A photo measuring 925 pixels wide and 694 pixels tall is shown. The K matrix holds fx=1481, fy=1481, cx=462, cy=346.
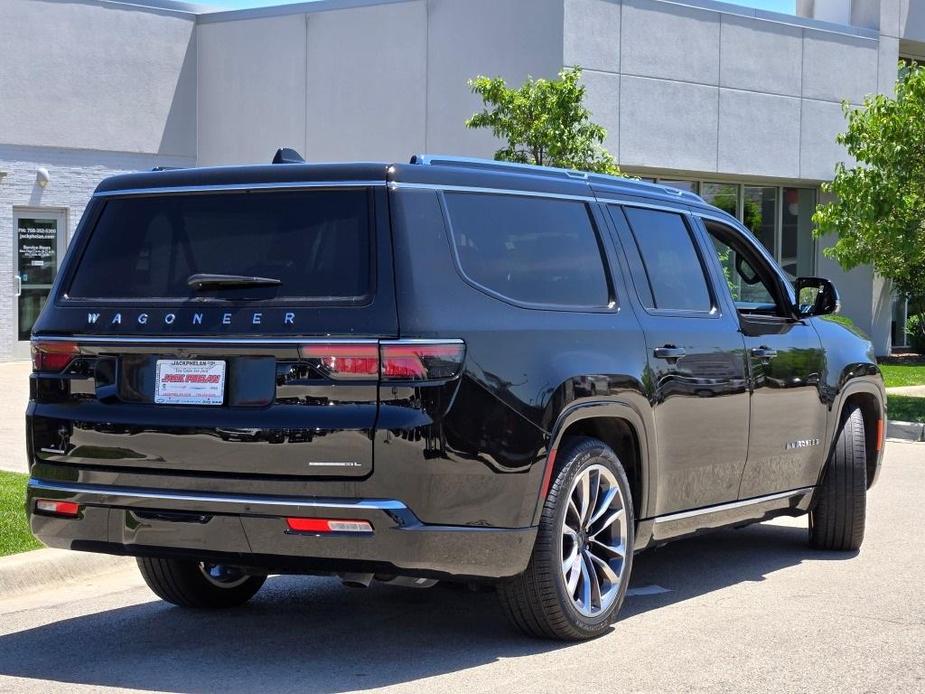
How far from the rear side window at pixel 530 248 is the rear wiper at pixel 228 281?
0.73 metres

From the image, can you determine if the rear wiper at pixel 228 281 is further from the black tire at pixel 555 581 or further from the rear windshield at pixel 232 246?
the black tire at pixel 555 581

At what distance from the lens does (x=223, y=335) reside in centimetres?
546

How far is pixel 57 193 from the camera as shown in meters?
24.8

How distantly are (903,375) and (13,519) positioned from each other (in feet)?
58.9

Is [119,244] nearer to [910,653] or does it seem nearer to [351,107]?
[910,653]

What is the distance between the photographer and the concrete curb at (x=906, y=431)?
15.5 metres

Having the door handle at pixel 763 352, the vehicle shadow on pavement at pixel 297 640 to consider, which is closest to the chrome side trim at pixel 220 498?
the vehicle shadow on pavement at pixel 297 640

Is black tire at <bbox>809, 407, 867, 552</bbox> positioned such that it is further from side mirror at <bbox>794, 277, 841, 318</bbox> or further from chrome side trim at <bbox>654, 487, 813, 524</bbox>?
side mirror at <bbox>794, 277, 841, 318</bbox>

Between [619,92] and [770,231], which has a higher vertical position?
[619,92]

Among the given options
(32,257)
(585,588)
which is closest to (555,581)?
(585,588)

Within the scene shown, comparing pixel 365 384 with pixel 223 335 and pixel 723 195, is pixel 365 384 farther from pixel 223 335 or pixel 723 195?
pixel 723 195

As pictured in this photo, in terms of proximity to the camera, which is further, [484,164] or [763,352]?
[763,352]

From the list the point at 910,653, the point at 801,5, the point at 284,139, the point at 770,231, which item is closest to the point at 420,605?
the point at 910,653

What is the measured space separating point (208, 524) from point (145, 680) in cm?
67
